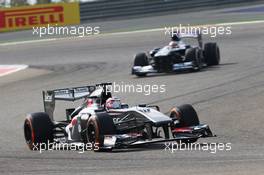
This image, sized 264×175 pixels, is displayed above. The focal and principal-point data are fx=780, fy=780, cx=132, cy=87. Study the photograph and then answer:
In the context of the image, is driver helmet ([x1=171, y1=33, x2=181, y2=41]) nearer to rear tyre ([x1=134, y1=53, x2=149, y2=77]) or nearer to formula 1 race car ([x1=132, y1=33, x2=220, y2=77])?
formula 1 race car ([x1=132, y1=33, x2=220, y2=77])

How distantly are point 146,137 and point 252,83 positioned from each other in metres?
6.75

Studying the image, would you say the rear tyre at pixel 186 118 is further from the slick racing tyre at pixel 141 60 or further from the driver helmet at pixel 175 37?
the slick racing tyre at pixel 141 60

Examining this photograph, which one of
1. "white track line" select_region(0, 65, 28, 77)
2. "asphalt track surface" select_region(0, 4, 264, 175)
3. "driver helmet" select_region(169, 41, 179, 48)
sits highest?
"driver helmet" select_region(169, 41, 179, 48)

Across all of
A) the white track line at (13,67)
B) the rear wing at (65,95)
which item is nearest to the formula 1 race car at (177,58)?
the white track line at (13,67)

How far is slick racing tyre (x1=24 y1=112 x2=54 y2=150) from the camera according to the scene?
12.3 metres

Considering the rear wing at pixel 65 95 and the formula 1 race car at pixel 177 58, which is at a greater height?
the rear wing at pixel 65 95

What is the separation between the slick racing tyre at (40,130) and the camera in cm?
1226

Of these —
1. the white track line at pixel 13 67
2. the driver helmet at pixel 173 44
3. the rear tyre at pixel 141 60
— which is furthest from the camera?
the white track line at pixel 13 67

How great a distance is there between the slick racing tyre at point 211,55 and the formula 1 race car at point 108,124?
1005 cm

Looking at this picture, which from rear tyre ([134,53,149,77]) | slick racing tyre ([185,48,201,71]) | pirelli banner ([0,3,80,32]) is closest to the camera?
slick racing tyre ([185,48,201,71])

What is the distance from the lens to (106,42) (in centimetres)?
3167

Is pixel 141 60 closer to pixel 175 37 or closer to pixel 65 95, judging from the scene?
pixel 175 37

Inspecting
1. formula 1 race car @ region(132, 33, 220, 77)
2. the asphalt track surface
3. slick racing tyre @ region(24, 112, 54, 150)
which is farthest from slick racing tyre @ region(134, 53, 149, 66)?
slick racing tyre @ region(24, 112, 54, 150)

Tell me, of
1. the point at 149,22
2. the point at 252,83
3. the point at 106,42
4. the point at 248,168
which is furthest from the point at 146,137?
the point at 149,22
